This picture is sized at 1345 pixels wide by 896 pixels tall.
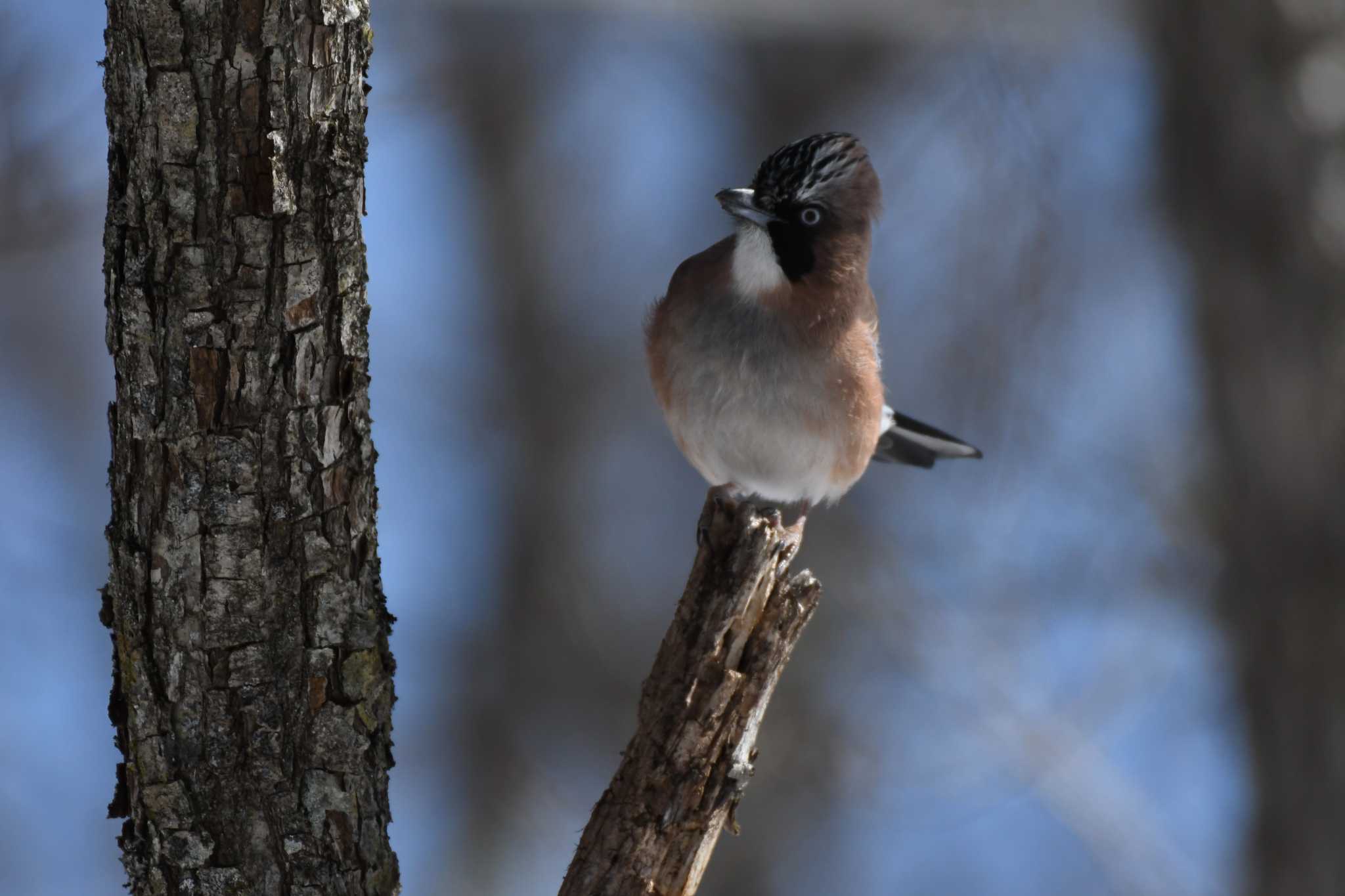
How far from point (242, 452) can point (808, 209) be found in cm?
200

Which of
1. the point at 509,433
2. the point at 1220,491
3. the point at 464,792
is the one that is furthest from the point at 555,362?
the point at 1220,491

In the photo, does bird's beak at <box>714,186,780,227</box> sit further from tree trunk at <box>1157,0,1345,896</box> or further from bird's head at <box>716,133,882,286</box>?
tree trunk at <box>1157,0,1345,896</box>

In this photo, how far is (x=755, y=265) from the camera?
3855 millimetres

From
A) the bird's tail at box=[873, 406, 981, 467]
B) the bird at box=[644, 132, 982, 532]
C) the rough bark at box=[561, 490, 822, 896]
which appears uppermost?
the bird's tail at box=[873, 406, 981, 467]

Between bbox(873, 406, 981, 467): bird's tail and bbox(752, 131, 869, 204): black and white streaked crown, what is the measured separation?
1335mm

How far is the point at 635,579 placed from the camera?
26.2 ft

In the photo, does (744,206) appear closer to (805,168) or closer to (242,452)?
(805,168)

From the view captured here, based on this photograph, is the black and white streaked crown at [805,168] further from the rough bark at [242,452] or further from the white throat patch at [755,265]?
the rough bark at [242,452]

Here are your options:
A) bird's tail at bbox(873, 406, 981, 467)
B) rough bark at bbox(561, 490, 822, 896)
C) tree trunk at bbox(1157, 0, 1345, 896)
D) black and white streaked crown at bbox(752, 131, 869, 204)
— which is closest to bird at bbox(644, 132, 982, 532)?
black and white streaked crown at bbox(752, 131, 869, 204)

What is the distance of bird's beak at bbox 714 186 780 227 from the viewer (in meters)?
3.63

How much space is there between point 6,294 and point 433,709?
354 cm

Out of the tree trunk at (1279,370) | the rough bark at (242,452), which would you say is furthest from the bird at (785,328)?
the tree trunk at (1279,370)

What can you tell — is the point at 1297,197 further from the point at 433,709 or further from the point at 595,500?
the point at 433,709

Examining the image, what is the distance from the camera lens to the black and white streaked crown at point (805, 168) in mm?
3660
